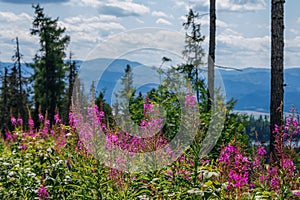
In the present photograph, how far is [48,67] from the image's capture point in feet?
118

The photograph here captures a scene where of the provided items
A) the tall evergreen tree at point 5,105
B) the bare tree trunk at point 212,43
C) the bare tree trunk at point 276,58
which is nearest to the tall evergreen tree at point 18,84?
the tall evergreen tree at point 5,105

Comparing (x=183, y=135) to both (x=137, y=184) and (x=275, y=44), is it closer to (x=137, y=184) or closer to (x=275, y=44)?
(x=275, y=44)

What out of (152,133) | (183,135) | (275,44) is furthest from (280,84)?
(152,133)

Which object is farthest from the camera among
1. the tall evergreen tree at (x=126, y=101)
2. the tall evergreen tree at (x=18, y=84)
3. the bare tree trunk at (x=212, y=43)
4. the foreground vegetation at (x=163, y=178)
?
the tall evergreen tree at (x=18, y=84)

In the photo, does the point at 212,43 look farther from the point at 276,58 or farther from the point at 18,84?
the point at 18,84

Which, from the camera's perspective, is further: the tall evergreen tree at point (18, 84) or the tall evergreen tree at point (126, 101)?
the tall evergreen tree at point (18, 84)

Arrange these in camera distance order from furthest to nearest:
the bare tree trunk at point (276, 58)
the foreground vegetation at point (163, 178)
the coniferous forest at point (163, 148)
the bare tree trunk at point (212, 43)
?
the bare tree trunk at point (212, 43) → the bare tree trunk at point (276, 58) → the coniferous forest at point (163, 148) → the foreground vegetation at point (163, 178)

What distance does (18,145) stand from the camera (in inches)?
301

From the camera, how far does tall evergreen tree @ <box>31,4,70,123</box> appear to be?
118 feet

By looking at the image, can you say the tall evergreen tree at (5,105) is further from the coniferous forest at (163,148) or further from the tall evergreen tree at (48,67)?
the coniferous forest at (163,148)

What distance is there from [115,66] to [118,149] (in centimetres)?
228

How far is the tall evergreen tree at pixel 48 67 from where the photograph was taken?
118ft

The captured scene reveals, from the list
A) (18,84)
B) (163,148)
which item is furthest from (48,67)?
(163,148)

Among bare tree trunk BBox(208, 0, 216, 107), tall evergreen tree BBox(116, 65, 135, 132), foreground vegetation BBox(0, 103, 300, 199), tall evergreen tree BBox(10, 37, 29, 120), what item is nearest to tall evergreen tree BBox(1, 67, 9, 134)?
tall evergreen tree BBox(10, 37, 29, 120)
